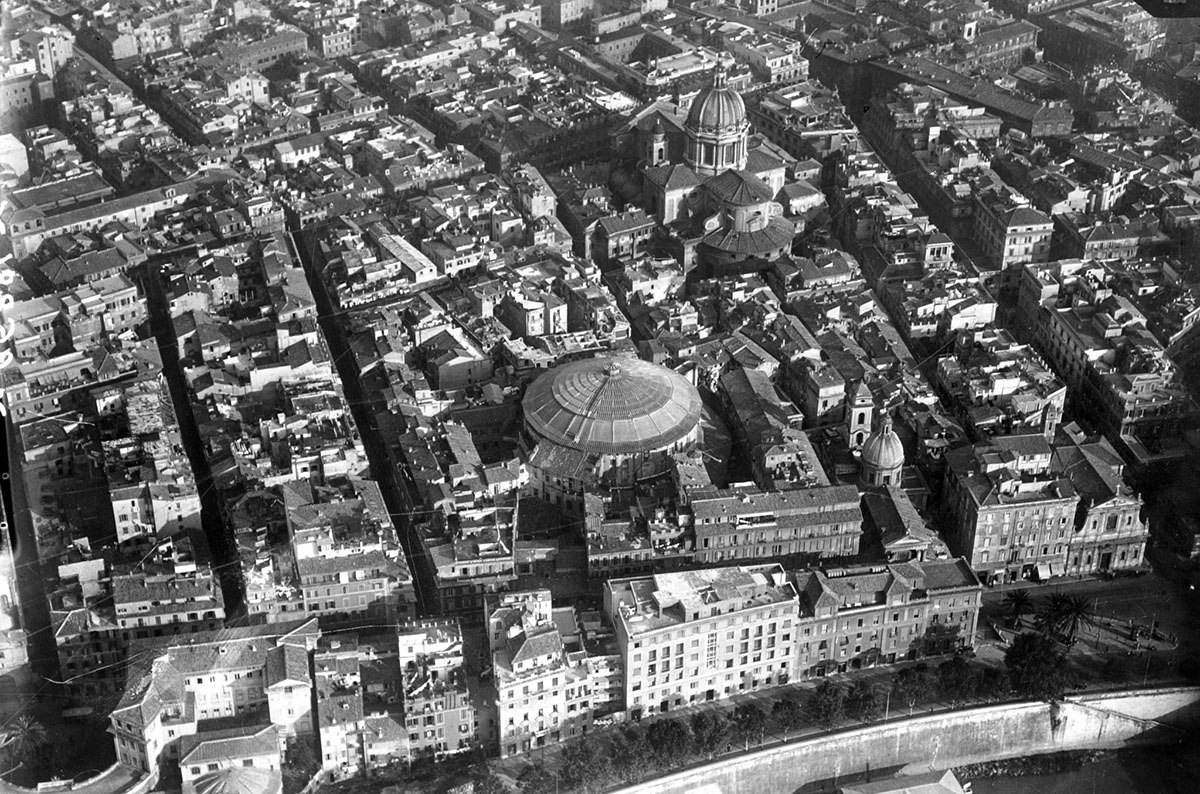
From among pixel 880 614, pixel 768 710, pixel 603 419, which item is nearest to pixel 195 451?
pixel 603 419

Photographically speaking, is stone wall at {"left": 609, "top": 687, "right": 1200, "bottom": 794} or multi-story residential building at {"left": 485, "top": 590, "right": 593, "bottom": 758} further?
stone wall at {"left": 609, "top": 687, "right": 1200, "bottom": 794}

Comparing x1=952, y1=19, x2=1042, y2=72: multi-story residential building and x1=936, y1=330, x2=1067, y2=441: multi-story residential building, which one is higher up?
x1=952, y1=19, x2=1042, y2=72: multi-story residential building

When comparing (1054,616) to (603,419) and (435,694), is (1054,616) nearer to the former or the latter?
(603,419)

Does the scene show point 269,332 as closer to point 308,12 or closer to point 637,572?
point 637,572

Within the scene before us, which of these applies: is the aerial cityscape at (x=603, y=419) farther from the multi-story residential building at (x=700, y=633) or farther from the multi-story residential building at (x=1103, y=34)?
the multi-story residential building at (x=1103, y=34)

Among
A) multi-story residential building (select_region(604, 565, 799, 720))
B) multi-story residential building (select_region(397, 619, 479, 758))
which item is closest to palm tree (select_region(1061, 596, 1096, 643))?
multi-story residential building (select_region(604, 565, 799, 720))

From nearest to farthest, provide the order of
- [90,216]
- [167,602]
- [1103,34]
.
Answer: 1. [167,602]
2. [90,216]
3. [1103,34]

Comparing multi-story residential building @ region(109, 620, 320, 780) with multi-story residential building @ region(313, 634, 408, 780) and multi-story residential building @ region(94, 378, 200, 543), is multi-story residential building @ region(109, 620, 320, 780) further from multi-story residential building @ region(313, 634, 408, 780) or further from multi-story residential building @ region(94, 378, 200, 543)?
multi-story residential building @ region(94, 378, 200, 543)
